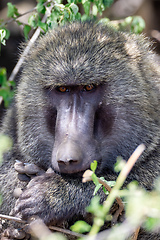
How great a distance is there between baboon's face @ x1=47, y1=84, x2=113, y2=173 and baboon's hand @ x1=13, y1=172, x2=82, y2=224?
25 centimetres

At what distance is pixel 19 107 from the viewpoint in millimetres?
3938

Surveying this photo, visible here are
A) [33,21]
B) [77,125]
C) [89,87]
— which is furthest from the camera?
[33,21]

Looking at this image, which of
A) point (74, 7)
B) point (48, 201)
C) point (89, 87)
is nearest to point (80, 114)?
point (89, 87)

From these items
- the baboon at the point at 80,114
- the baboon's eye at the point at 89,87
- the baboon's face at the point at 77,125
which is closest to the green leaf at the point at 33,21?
the baboon at the point at 80,114

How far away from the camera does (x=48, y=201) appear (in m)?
3.25

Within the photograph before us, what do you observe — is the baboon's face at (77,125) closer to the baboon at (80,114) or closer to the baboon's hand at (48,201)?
the baboon at (80,114)

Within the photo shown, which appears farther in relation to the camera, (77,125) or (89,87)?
(89,87)

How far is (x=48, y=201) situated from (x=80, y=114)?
2.64 feet

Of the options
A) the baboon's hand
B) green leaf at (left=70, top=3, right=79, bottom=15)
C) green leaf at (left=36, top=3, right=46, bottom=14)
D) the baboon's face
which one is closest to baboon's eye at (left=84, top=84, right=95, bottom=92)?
the baboon's face

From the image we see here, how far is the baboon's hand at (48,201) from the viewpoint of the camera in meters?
3.19

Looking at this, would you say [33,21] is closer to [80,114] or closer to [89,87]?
[89,87]

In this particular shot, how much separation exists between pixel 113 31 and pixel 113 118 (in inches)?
39.5

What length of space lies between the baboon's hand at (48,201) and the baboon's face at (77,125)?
249mm

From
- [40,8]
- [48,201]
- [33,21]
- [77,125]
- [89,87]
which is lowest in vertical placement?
[48,201]
